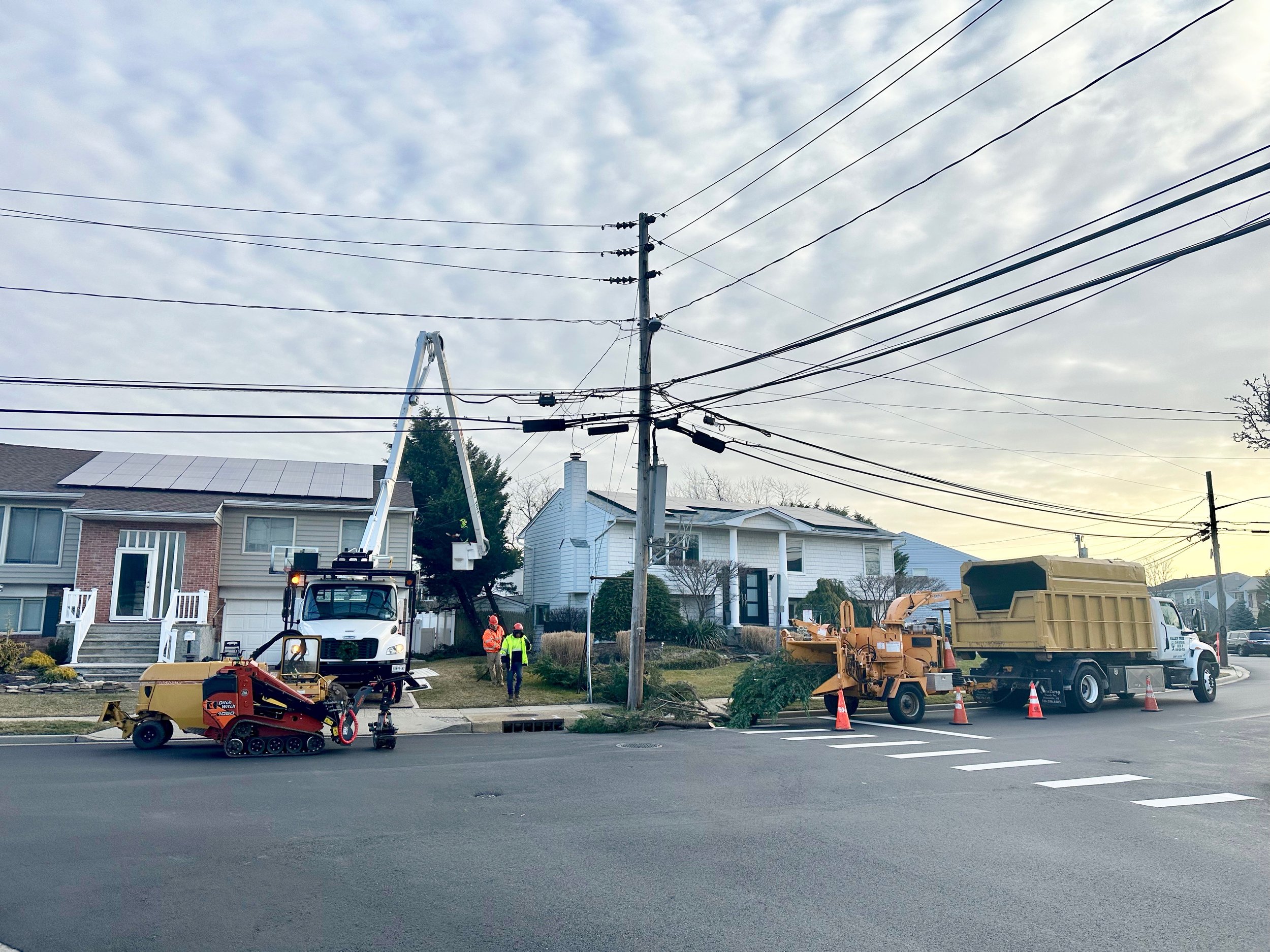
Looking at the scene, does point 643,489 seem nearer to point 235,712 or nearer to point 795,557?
point 235,712

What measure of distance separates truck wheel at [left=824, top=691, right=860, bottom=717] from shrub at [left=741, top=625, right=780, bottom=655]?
1058 centimetres

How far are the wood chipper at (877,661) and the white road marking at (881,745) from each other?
2.75 metres

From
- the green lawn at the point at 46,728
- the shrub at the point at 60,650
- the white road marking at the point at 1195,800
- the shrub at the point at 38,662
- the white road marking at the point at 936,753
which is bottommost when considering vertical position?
the white road marking at the point at 1195,800

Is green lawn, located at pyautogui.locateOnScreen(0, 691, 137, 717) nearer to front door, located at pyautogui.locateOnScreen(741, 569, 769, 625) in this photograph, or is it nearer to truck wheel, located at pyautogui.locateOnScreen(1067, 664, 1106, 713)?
truck wheel, located at pyautogui.locateOnScreen(1067, 664, 1106, 713)

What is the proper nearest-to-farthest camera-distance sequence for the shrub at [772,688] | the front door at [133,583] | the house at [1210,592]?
1. the shrub at [772,688]
2. the front door at [133,583]
3. the house at [1210,592]

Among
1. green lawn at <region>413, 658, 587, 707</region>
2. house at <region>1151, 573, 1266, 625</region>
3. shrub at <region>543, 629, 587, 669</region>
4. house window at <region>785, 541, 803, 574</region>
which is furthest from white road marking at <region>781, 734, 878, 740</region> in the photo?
house at <region>1151, 573, 1266, 625</region>

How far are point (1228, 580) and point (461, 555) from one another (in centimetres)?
11328

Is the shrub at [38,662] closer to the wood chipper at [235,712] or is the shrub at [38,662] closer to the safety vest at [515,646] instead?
the wood chipper at [235,712]

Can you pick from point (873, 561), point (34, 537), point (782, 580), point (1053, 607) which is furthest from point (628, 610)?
point (34, 537)

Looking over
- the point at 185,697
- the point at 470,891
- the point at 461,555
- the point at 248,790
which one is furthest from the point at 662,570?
the point at 470,891

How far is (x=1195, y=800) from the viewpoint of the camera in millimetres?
9828

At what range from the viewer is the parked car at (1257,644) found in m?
51.6

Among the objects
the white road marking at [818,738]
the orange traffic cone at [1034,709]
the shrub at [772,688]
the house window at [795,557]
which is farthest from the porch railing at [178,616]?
the house window at [795,557]

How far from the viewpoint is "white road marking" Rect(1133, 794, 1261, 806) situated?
9.60 meters
